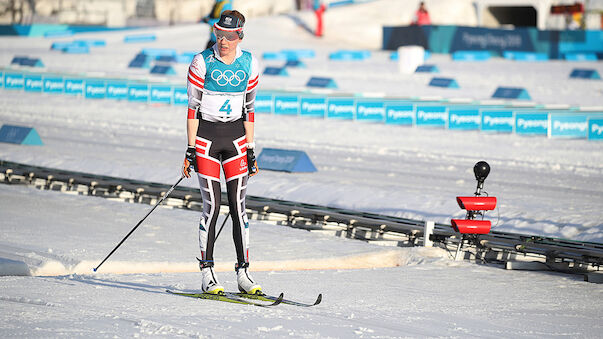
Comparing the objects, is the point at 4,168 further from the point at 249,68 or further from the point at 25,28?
the point at 25,28

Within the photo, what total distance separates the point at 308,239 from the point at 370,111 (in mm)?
14190

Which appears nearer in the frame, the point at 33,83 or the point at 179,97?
the point at 179,97

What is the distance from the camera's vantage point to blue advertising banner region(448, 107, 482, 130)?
22.8 m

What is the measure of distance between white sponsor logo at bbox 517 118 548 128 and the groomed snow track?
10.4 metres

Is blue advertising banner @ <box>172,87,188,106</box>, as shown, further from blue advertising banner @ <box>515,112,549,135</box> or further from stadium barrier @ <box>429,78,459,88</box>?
blue advertising banner @ <box>515,112,549,135</box>

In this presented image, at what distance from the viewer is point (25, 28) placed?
5241 centimetres

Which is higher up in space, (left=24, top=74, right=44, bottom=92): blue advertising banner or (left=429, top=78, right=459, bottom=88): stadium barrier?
(left=429, top=78, right=459, bottom=88): stadium barrier

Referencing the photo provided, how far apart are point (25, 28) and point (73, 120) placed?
29.0 meters

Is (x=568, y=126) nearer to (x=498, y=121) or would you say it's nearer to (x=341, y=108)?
(x=498, y=121)

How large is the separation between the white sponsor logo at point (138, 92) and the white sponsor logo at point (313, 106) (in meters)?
5.66

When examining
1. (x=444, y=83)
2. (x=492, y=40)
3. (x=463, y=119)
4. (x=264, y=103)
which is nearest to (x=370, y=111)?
(x=463, y=119)

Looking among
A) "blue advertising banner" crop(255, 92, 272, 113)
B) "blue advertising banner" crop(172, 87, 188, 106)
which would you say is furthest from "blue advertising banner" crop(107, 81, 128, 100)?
"blue advertising banner" crop(255, 92, 272, 113)

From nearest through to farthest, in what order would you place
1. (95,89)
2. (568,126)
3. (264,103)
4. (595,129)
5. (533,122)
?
(595,129), (568,126), (533,122), (264,103), (95,89)

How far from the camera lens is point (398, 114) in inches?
945
